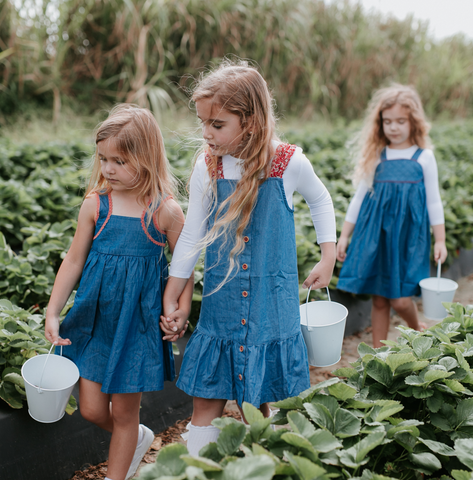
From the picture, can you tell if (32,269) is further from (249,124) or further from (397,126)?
(397,126)

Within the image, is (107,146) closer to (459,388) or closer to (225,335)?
(225,335)

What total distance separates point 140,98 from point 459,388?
8.83m

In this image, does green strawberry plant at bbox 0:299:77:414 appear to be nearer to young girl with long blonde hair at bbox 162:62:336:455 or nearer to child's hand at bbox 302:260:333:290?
young girl with long blonde hair at bbox 162:62:336:455

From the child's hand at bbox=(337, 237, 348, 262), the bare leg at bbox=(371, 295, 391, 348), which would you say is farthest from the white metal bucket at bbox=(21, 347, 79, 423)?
the bare leg at bbox=(371, 295, 391, 348)

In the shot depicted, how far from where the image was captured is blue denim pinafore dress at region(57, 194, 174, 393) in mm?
1967

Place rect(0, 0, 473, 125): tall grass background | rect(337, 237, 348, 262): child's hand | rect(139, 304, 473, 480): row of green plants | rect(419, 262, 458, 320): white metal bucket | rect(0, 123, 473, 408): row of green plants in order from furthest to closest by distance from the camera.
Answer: rect(0, 0, 473, 125): tall grass background, rect(337, 237, 348, 262): child's hand, rect(419, 262, 458, 320): white metal bucket, rect(0, 123, 473, 408): row of green plants, rect(139, 304, 473, 480): row of green plants

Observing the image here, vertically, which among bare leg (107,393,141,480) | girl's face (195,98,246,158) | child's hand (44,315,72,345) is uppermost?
girl's face (195,98,246,158)

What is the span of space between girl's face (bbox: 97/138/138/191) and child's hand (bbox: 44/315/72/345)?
56cm

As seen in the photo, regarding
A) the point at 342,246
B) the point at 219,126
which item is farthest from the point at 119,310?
the point at 342,246

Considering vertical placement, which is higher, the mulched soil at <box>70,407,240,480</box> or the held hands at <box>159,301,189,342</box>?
the held hands at <box>159,301,189,342</box>

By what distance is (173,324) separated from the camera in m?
2.00

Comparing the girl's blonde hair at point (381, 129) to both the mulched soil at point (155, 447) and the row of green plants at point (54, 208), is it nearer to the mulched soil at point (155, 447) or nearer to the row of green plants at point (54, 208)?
the row of green plants at point (54, 208)

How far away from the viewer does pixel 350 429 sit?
4.59ft

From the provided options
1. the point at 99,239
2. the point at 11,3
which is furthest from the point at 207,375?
the point at 11,3
